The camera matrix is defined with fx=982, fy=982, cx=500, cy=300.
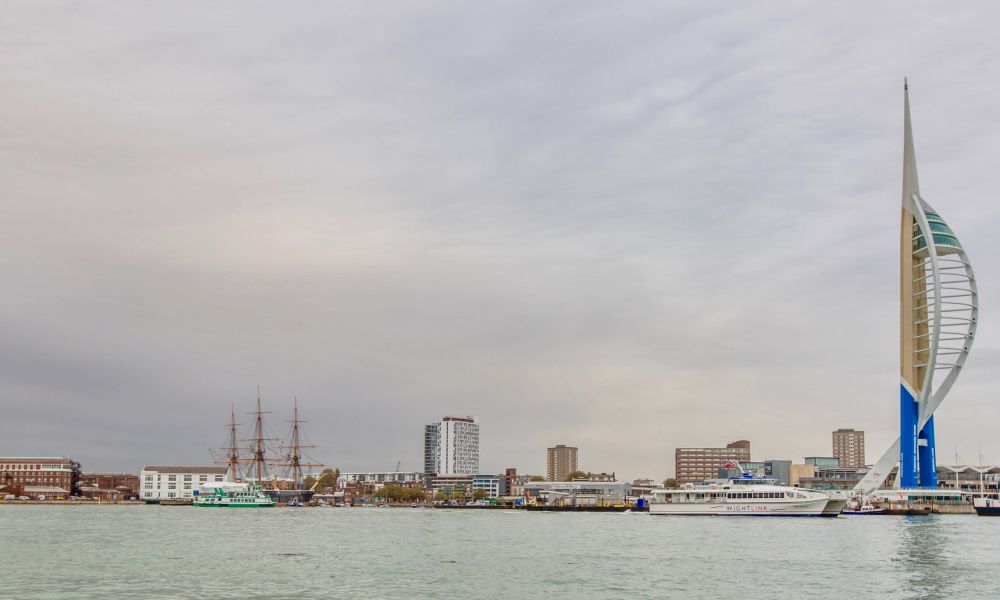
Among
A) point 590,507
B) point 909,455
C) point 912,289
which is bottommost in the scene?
point 590,507

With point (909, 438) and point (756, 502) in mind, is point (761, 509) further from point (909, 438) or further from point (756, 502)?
point (909, 438)

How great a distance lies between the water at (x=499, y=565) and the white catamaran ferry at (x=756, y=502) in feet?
129

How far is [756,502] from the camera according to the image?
418 feet

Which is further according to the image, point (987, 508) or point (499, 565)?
point (987, 508)

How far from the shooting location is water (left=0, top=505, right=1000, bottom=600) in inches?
1661

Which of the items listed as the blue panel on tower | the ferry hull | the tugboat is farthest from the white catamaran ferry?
the tugboat

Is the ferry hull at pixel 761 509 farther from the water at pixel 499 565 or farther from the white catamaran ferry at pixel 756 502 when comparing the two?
the water at pixel 499 565

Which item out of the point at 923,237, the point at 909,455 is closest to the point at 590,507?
the point at 909,455

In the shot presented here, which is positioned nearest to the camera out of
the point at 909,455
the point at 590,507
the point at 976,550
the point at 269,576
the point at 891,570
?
the point at 269,576

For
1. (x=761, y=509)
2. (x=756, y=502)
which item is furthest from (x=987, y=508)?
(x=756, y=502)

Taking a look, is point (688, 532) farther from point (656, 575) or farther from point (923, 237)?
point (923, 237)

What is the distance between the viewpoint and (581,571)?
51750 mm

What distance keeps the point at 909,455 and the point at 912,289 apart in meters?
23.8

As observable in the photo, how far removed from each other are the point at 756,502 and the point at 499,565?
264 ft
